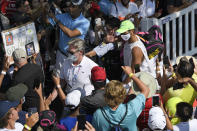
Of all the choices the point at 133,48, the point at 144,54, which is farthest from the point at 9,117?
the point at 144,54

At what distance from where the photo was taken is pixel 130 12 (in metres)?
7.82

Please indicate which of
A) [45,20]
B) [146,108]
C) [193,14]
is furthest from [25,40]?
[193,14]

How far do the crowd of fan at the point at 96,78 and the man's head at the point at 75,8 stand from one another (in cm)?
2

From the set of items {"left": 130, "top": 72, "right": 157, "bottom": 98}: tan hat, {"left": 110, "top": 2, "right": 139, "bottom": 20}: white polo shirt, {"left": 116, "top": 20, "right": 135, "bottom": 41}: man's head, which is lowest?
{"left": 130, "top": 72, "right": 157, "bottom": 98}: tan hat

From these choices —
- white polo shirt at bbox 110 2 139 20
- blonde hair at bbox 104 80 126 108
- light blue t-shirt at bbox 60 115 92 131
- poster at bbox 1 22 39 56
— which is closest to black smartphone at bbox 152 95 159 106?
blonde hair at bbox 104 80 126 108

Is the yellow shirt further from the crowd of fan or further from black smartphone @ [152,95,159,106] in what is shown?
black smartphone @ [152,95,159,106]

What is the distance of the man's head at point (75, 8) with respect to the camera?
6.47 meters

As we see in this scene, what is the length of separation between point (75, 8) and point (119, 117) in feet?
8.93

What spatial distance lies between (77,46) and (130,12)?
2.57m

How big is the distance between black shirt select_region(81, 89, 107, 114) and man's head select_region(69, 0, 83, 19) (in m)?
2.16

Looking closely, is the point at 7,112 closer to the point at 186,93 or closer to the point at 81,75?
the point at 81,75

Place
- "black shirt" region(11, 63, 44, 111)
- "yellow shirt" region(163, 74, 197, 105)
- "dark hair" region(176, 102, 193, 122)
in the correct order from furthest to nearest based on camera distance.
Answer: "black shirt" region(11, 63, 44, 111) < "yellow shirt" region(163, 74, 197, 105) < "dark hair" region(176, 102, 193, 122)

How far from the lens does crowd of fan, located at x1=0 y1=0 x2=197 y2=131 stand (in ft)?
14.6

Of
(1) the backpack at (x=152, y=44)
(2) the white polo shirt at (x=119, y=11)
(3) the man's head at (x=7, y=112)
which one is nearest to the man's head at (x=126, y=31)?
(1) the backpack at (x=152, y=44)
